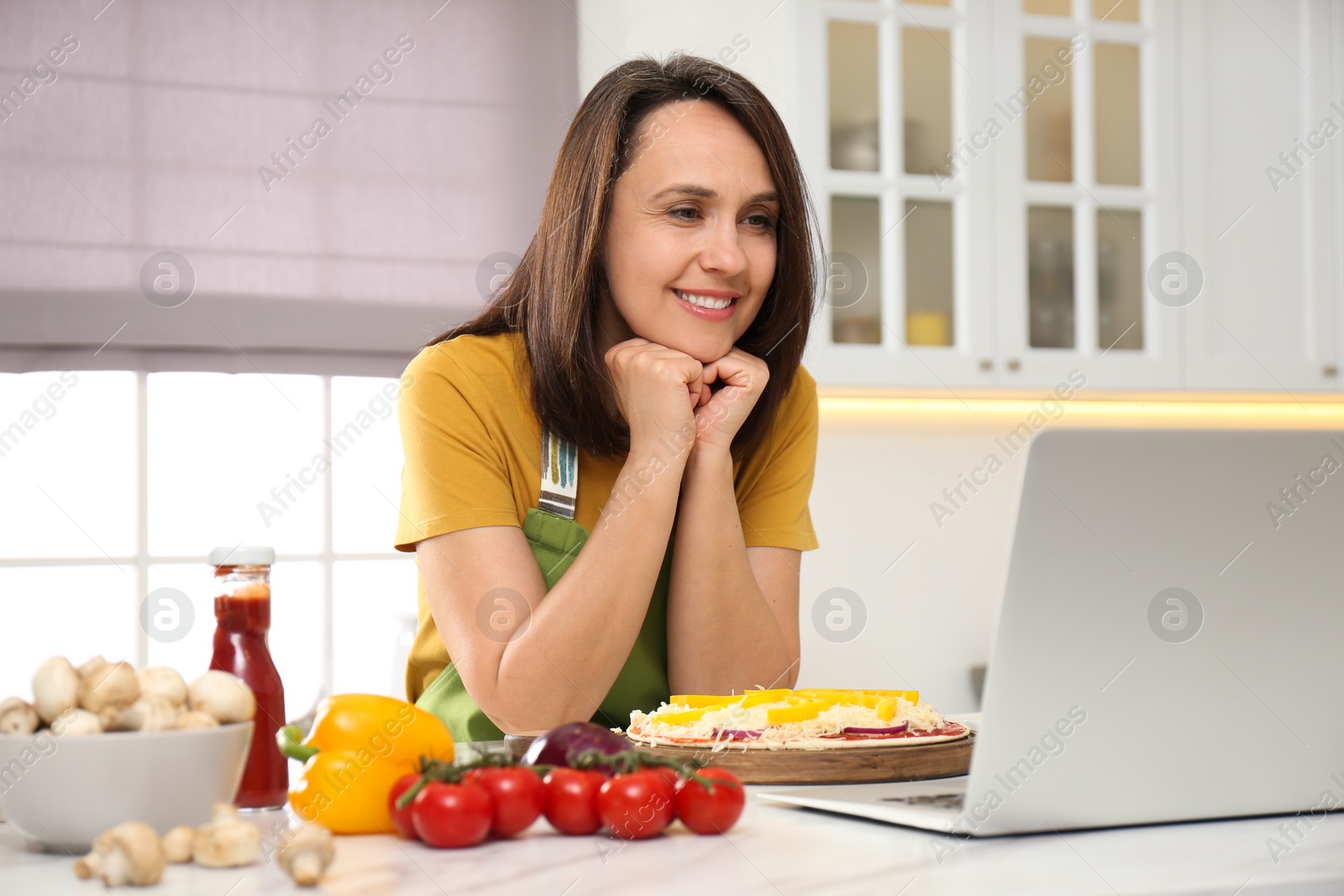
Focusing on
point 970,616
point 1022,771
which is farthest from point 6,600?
point 1022,771

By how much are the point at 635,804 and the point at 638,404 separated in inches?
30.9

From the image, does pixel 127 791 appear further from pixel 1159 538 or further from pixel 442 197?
pixel 442 197

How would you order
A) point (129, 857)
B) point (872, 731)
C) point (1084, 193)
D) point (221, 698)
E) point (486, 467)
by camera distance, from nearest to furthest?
point (129, 857) → point (221, 698) → point (872, 731) → point (486, 467) → point (1084, 193)

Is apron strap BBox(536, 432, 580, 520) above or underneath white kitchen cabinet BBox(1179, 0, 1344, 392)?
underneath

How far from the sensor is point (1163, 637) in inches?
25.0

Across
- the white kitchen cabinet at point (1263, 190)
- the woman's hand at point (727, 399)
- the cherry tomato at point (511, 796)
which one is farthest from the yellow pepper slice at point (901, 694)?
the white kitchen cabinet at point (1263, 190)

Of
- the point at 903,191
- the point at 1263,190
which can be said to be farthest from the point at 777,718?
the point at 1263,190

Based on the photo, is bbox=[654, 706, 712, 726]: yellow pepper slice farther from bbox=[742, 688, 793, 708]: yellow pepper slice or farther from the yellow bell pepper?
the yellow bell pepper

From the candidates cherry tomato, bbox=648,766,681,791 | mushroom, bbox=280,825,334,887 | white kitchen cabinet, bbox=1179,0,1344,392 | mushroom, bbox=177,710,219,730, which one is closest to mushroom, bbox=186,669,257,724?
mushroom, bbox=177,710,219,730

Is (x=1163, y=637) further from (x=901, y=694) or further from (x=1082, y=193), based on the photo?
(x=1082, y=193)

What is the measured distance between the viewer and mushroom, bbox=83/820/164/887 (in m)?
0.57

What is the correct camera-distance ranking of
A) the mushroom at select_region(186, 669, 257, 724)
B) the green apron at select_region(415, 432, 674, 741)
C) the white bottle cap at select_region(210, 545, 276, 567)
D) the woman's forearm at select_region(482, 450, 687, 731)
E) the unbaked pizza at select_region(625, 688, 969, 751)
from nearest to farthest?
the mushroom at select_region(186, 669, 257, 724)
the white bottle cap at select_region(210, 545, 276, 567)
the unbaked pizza at select_region(625, 688, 969, 751)
the woman's forearm at select_region(482, 450, 687, 731)
the green apron at select_region(415, 432, 674, 741)

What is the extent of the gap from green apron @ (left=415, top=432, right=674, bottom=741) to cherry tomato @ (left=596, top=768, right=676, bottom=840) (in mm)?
671

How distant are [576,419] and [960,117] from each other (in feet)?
5.56
